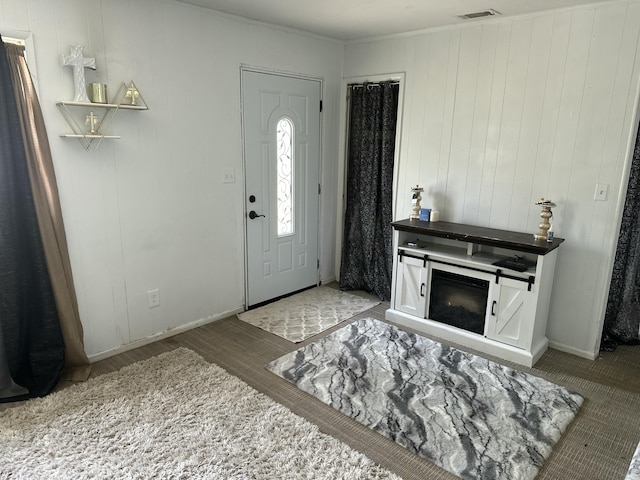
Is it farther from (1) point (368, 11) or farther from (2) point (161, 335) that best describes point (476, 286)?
(2) point (161, 335)

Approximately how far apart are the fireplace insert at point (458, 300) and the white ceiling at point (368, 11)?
6.45 ft

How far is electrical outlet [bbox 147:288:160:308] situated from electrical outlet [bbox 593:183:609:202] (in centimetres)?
332

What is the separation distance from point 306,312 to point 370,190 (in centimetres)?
136

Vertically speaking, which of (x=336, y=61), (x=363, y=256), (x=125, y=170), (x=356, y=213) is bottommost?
(x=363, y=256)

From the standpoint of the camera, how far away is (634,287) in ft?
11.1

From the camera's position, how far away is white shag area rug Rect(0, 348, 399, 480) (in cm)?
208

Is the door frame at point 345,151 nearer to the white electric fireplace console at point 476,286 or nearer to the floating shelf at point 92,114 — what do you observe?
the white electric fireplace console at point 476,286

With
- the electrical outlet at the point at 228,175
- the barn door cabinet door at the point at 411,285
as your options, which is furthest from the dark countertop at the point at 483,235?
the electrical outlet at the point at 228,175

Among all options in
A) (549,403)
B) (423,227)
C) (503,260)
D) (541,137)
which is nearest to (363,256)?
(423,227)

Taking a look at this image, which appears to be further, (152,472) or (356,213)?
(356,213)

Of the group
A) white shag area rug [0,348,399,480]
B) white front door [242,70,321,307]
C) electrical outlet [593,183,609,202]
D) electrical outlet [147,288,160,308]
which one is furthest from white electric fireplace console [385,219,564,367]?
electrical outlet [147,288,160,308]

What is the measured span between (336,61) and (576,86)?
219 cm

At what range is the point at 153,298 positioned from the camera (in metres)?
3.35

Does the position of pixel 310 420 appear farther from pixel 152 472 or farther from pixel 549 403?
pixel 549 403
